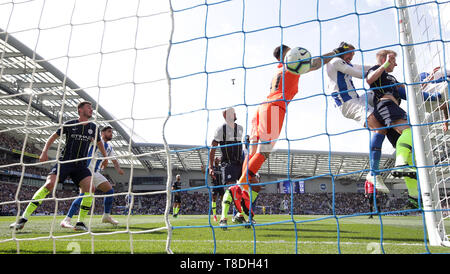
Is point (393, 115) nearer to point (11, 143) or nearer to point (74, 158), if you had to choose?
point (74, 158)

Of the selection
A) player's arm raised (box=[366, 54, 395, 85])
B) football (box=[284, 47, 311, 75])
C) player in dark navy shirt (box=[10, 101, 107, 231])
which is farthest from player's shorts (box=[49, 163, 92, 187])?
player's arm raised (box=[366, 54, 395, 85])

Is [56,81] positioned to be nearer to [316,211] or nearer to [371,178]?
[371,178]

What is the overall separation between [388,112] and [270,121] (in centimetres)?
126

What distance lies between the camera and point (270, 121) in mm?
3791

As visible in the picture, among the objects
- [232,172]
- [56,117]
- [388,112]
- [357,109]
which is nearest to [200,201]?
[56,117]

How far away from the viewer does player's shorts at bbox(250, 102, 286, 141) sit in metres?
3.76

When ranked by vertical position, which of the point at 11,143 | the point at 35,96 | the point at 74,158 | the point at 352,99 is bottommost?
the point at 74,158

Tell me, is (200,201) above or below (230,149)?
above

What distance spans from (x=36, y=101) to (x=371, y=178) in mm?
30719

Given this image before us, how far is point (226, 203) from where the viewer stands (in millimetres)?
4918

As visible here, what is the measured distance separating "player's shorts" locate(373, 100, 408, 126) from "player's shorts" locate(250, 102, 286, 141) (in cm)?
106

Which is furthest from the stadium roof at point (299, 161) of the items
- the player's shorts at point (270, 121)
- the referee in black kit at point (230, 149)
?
the player's shorts at point (270, 121)

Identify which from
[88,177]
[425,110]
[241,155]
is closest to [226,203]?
[241,155]
